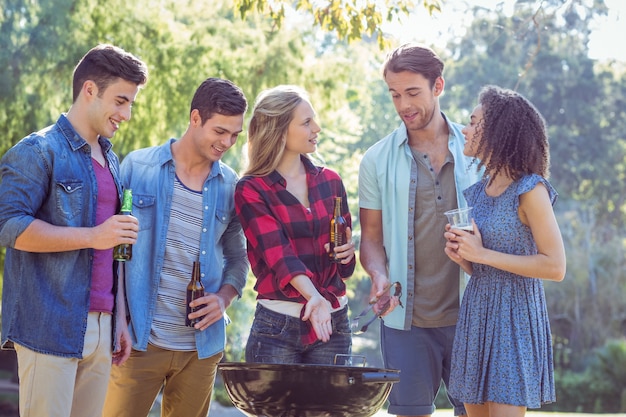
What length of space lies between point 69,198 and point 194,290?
A: 85cm

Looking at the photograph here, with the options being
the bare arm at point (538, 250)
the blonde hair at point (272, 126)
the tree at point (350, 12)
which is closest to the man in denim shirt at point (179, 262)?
the blonde hair at point (272, 126)

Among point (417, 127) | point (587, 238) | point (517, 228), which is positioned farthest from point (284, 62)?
point (587, 238)

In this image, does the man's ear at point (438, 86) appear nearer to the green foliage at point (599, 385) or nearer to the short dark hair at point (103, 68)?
the short dark hair at point (103, 68)

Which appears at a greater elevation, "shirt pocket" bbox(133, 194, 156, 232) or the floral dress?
"shirt pocket" bbox(133, 194, 156, 232)

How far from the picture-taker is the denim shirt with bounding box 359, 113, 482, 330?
164 inches

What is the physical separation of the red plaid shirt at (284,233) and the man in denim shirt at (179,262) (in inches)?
9.0

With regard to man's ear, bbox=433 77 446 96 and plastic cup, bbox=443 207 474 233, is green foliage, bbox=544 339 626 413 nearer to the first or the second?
man's ear, bbox=433 77 446 96

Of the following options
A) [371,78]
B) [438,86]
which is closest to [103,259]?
[438,86]

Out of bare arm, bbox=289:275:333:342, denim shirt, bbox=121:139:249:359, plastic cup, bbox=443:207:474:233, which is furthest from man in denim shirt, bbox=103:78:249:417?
plastic cup, bbox=443:207:474:233

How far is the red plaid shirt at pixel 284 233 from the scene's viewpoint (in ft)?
12.3

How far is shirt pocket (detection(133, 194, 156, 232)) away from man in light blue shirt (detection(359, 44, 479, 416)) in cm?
107

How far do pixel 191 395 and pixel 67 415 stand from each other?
3.00 ft

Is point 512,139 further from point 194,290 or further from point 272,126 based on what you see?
point 194,290

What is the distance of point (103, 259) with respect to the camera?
11.4 ft
